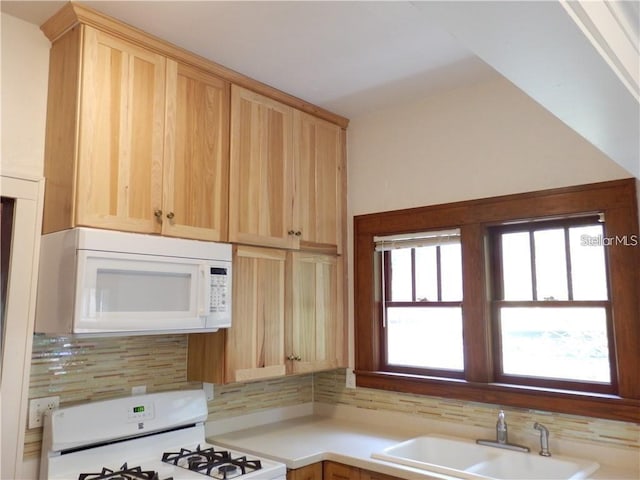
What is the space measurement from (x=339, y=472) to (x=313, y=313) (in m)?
0.85

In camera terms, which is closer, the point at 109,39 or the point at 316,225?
the point at 109,39

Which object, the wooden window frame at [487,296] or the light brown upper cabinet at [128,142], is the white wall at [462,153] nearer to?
the wooden window frame at [487,296]

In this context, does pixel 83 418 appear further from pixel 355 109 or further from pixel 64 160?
pixel 355 109

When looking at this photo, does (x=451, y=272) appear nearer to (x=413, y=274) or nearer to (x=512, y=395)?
(x=413, y=274)

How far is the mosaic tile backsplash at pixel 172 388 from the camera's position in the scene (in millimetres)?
2158

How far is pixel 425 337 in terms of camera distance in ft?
9.57

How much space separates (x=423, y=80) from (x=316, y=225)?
97cm

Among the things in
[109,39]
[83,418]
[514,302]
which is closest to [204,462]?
[83,418]

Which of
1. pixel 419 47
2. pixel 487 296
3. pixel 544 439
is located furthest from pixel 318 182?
pixel 544 439

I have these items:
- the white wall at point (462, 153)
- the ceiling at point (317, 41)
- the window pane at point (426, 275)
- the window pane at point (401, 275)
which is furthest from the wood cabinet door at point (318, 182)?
the window pane at point (426, 275)

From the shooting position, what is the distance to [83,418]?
2135 mm

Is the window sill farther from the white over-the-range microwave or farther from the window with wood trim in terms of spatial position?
the white over-the-range microwave

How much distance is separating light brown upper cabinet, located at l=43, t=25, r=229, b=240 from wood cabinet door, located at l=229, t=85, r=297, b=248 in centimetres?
11

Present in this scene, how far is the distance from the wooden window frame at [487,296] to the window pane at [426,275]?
0.16m
